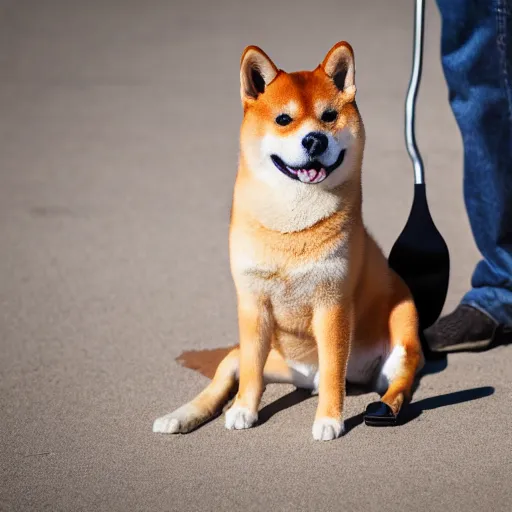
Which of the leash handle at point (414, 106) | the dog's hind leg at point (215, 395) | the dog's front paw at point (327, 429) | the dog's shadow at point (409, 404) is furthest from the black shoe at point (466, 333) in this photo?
the dog's front paw at point (327, 429)

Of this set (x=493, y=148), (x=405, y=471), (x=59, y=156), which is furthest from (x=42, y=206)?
(x=405, y=471)

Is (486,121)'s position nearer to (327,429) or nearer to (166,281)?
(327,429)

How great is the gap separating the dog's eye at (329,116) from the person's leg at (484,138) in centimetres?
104

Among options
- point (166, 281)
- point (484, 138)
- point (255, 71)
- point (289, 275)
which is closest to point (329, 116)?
point (255, 71)

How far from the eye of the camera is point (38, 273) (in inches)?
187

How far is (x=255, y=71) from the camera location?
117 inches

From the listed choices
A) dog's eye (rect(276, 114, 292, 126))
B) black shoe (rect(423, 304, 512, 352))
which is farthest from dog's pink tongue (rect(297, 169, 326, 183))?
black shoe (rect(423, 304, 512, 352))

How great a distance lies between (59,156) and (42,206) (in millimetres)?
1004

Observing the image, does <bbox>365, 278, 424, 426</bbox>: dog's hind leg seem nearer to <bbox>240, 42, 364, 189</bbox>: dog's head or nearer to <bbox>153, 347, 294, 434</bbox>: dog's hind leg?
<bbox>153, 347, 294, 434</bbox>: dog's hind leg

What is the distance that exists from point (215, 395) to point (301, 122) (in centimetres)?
96

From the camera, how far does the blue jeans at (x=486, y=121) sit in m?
3.68

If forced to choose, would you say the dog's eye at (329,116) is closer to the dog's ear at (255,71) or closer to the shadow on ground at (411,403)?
the dog's ear at (255,71)

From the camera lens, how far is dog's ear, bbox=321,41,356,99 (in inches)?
115

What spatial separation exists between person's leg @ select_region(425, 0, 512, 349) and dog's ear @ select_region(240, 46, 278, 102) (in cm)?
106
